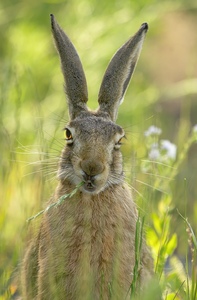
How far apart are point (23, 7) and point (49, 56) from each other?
871 mm

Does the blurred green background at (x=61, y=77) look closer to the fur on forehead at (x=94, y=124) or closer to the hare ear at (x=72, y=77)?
the hare ear at (x=72, y=77)

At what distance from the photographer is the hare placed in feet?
17.1

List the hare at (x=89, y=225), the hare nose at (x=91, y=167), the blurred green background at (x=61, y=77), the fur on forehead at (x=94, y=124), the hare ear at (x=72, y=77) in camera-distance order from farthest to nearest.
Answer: the blurred green background at (x=61, y=77) < the hare ear at (x=72, y=77) < the fur on forehead at (x=94, y=124) < the hare at (x=89, y=225) < the hare nose at (x=91, y=167)

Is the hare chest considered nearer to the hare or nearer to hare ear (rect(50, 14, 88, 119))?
the hare

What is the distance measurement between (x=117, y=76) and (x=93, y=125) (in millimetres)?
487

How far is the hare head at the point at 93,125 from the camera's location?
5117 millimetres

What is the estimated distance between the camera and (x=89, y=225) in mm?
5340

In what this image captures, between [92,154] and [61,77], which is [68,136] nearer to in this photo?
[92,154]

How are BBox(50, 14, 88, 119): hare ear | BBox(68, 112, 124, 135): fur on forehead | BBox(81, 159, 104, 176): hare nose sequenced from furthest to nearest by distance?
BBox(50, 14, 88, 119): hare ear < BBox(68, 112, 124, 135): fur on forehead < BBox(81, 159, 104, 176): hare nose

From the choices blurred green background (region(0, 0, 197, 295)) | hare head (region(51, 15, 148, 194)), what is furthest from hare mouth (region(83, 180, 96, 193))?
blurred green background (region(0, 0, 197, 295))

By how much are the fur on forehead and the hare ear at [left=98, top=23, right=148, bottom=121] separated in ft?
0.71

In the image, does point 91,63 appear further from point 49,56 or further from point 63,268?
point 63,268

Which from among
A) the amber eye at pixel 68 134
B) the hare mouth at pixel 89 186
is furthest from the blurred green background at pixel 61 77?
the hare mouth at pixel 89 186

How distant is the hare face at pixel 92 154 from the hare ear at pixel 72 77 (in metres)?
0.19
